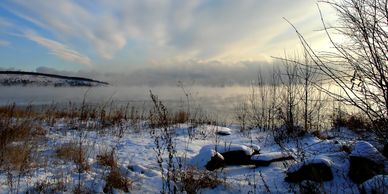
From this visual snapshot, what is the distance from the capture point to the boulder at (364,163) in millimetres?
5312

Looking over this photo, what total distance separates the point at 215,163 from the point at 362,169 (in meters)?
2.25

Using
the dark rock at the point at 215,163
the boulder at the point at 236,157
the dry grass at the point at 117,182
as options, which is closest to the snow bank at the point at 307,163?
the dark rock at the point at 215,163

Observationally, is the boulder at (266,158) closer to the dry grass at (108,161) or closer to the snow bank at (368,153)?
the snow bank at (368,153)

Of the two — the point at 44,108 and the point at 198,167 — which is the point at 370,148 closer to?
the point at 198,167

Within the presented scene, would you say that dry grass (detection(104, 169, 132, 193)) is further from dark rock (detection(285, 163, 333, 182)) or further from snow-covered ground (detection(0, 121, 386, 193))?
dark rock (detection(285, 163, 333, 182))

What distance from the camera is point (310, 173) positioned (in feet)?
17.5

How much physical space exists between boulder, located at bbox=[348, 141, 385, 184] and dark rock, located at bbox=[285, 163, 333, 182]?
1.06ft

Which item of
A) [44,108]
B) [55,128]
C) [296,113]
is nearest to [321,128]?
[296,113]

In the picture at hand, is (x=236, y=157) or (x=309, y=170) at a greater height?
(x=309, y=170)

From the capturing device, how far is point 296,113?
38.2 feet

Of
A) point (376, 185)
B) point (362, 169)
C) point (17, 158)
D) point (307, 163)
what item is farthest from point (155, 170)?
point (376, 185)

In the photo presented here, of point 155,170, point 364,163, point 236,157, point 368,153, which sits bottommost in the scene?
point 155,170

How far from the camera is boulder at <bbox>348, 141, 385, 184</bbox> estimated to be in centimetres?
531

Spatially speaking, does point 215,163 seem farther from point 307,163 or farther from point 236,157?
point 307,163
